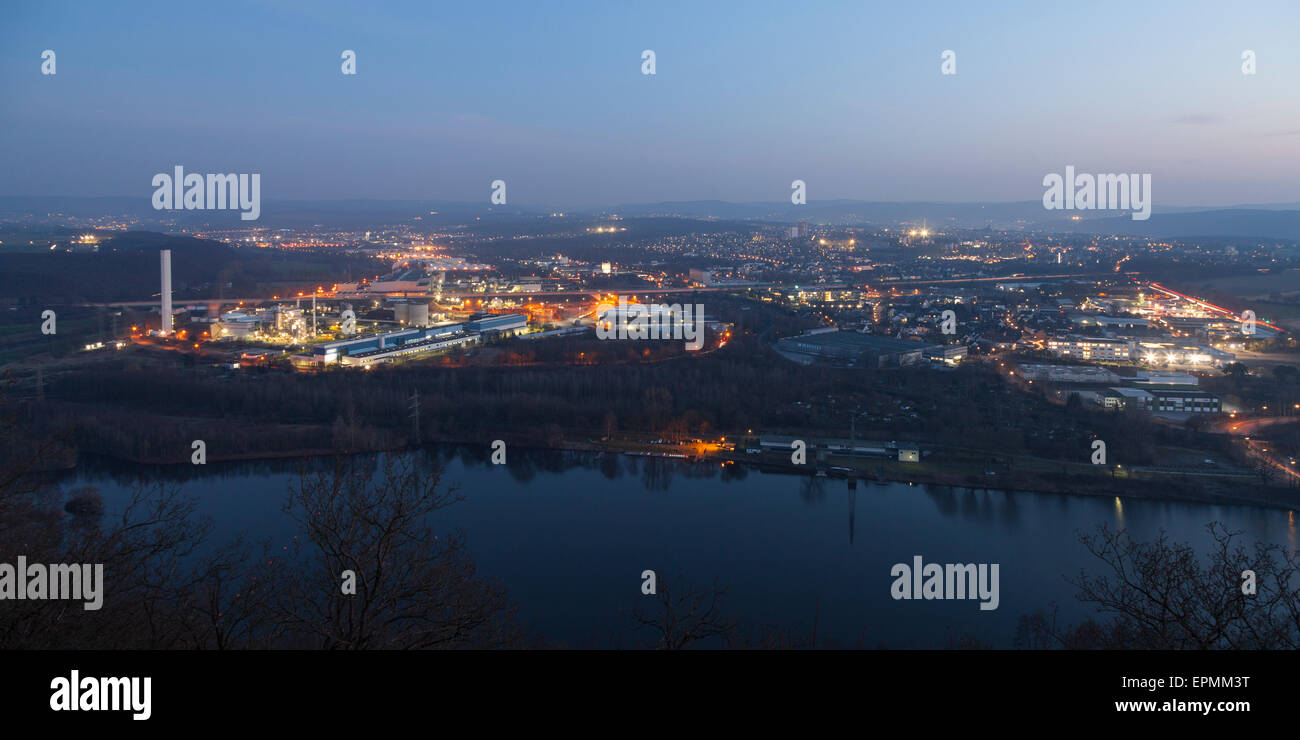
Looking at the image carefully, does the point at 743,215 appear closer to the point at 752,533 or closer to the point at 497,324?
the point at 497,324

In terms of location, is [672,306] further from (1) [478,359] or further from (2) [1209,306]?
(2) [1209,306]

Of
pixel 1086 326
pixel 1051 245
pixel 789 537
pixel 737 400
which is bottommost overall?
pixel 789 537

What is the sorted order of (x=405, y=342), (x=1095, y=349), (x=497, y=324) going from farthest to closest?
(x=497, y=324)
(x=405, y=342)
(x=1095, y=349)

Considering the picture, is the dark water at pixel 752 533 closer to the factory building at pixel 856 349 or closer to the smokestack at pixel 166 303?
the factory building at pixel 856 349

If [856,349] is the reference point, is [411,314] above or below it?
above

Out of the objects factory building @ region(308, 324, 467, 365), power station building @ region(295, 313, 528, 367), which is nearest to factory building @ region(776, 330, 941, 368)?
power station building @ region(295, 313, 528, 367)

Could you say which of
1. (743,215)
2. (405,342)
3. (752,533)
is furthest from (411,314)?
(743,215)

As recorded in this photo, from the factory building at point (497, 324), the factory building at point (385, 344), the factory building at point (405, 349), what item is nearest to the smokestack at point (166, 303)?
the factory building at point (385, 344)

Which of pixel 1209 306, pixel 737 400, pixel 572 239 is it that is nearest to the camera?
pixel 737 400
